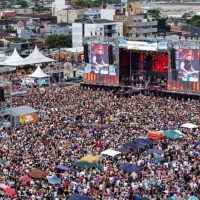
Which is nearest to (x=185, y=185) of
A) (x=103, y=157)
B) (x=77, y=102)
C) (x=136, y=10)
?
(x=103, y=157)

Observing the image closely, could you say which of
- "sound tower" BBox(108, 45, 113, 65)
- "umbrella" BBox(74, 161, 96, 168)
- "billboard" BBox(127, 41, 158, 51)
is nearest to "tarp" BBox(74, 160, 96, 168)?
"umbrella" BBox(74, 161, 96, 168)

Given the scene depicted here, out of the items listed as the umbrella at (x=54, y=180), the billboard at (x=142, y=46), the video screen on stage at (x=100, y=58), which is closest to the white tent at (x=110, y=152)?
the umbrella at (x=54, y=180)

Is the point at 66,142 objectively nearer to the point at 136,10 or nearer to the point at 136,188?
the point at 136,188

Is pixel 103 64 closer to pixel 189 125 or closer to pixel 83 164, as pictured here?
pixel 189 125

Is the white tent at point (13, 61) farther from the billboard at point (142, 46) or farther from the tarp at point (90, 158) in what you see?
the tarp at point (90, 158)

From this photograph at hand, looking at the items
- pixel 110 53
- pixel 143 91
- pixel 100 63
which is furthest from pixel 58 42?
pixel 143 91

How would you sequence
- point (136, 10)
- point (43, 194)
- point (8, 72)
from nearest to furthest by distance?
point (43, 194) → point (8, 72) → point (136, 10)
